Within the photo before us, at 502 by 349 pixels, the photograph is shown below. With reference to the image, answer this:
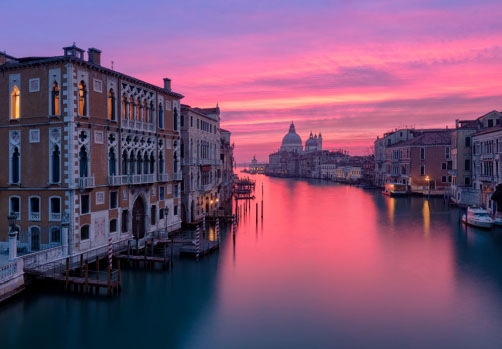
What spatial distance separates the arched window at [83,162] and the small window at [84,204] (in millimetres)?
1142

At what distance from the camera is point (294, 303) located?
18.5m

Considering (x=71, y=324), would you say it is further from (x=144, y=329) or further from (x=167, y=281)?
(x=167, y=281)

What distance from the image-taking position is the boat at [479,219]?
36.2 metres

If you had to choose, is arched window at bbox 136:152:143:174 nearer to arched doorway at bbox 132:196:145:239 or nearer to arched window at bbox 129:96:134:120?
arched doorway at bbox 132:196:145:239

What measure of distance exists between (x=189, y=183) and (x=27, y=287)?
18.3 m

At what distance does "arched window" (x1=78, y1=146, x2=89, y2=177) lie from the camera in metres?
21.7

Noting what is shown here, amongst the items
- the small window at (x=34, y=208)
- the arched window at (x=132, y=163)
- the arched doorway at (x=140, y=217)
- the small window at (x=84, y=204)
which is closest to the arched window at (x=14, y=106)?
the small window at (x=34, y=208)

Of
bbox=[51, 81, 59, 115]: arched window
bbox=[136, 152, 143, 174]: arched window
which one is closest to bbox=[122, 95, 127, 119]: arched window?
bbox=[136, 152, 143, 174]: arched window

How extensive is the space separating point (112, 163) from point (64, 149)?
3.65 metres

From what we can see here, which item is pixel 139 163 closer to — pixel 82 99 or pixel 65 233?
pixel 82 99

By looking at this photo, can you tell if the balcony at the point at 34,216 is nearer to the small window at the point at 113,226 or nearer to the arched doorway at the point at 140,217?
the small window at the point at 113,226

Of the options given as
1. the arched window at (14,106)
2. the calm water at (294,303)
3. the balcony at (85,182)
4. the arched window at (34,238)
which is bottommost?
the calm water at (294,303)

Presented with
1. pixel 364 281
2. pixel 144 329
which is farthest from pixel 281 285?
pixel 144 329

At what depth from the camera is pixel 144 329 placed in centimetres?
1563
